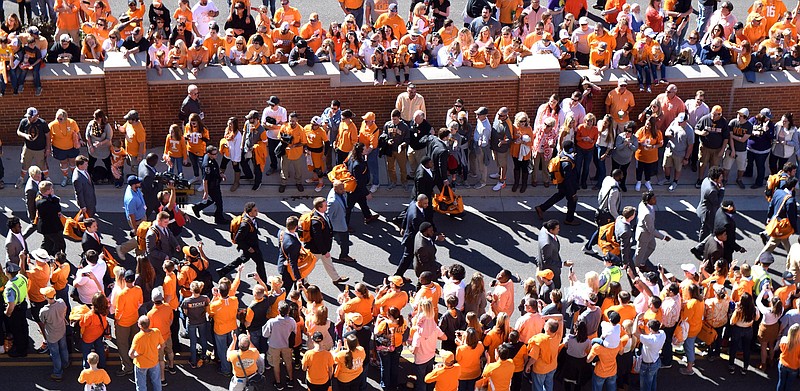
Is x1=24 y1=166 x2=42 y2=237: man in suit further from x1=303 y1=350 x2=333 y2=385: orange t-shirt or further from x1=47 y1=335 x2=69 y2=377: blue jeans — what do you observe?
x1=303 y1=350 x2=333 y2=385: orange t-shirt

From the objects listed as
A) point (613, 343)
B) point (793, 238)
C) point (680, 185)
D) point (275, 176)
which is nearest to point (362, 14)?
point (275, 176)

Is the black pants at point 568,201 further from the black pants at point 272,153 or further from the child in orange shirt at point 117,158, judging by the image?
the child in orange shirt at point 117,158

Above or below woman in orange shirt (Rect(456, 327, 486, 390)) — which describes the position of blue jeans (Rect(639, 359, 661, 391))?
below

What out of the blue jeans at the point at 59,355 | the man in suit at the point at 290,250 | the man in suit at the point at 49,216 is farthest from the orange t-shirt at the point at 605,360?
the man in suit at the point at 49,216

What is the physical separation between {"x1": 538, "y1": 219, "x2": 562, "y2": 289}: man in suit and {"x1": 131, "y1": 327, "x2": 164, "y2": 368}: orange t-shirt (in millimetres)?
5585

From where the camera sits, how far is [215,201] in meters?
19.6

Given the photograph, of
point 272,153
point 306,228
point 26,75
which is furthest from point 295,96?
point 306,228

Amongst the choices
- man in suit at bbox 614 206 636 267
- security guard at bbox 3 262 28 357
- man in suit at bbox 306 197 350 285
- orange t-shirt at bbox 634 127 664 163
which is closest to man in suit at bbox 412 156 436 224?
man in suit at bbox 306 197 350 285

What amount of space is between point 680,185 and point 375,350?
26.7 ft

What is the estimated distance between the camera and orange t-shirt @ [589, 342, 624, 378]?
14844 mm

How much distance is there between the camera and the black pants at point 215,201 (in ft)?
63.9

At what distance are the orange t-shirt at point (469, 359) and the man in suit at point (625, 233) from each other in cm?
389

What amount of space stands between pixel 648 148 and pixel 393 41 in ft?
17.2

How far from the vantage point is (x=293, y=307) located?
15.3 metres
